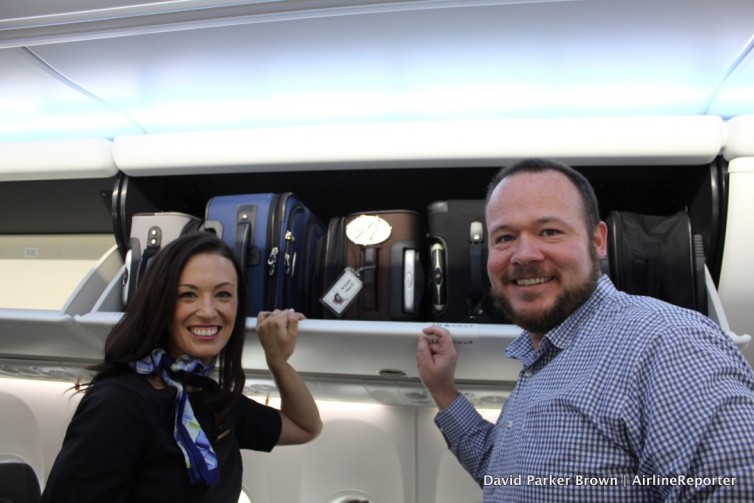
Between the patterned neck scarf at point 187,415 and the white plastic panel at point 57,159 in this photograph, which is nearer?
the patterned neck scarf at point 187,415

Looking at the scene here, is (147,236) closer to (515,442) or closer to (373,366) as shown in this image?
(373,366)

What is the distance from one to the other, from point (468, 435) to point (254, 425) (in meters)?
0.78

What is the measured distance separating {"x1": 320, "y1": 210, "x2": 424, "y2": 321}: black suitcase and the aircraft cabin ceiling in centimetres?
49

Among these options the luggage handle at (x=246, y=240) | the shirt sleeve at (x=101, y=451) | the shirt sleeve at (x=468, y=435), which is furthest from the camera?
the luggage handle at (x=246, y=240)

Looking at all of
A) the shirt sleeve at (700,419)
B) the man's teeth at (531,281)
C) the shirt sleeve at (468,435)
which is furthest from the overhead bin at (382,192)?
the shirt sleeve at (700,419)

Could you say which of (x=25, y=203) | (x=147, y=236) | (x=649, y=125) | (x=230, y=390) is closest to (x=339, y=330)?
(x=230, y=390)

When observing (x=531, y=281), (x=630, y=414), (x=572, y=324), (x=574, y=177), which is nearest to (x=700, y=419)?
(x=630, y=414)

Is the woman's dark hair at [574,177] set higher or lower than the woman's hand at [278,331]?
higher

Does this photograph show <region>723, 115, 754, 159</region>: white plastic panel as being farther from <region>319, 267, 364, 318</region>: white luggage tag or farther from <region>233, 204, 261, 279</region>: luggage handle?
<region>233, 204, 261, 279</region>: luggage handle

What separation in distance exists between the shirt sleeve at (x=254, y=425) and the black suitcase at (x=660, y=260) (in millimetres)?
1358

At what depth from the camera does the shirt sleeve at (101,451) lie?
111 cm

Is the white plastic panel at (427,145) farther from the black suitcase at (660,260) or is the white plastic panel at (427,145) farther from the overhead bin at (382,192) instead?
the black suitcase at (660,260)

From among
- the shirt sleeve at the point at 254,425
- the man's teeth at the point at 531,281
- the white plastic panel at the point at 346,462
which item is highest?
the man's teeth at the point at 531,281

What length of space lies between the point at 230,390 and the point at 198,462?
0.31 m
